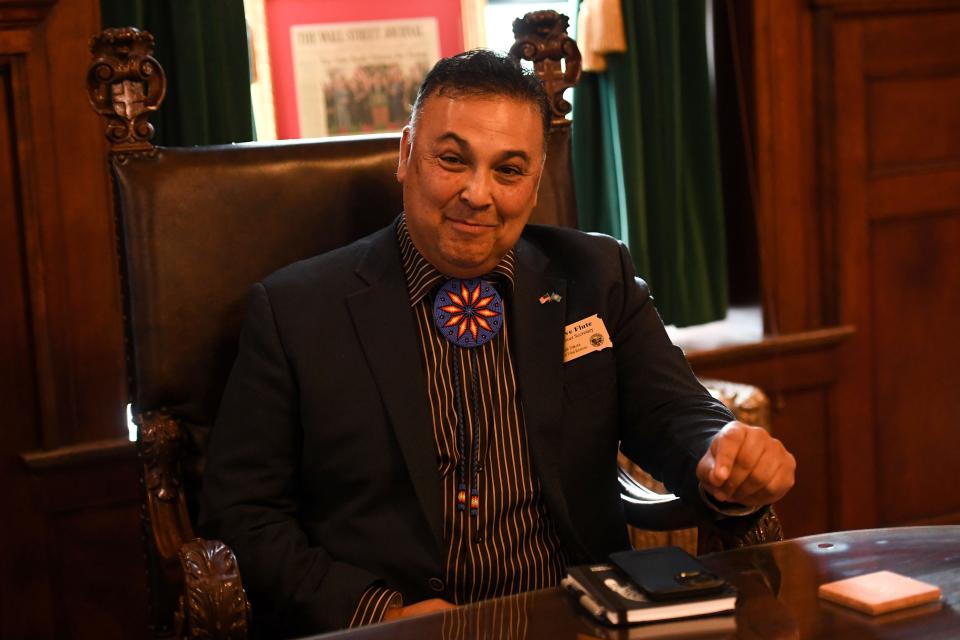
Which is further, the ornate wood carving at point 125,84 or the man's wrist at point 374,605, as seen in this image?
the ornate wood carving at point 125,84

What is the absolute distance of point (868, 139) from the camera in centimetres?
346

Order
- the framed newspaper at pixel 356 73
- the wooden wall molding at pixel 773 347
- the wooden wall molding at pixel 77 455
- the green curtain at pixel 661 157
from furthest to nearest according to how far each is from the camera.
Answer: the wooden wall molding at pixel 773 347 → the green curtain at pixel 661 157 → the framed newspaper at pixel 356 73 → the wooden wall molding at pixel 77 455

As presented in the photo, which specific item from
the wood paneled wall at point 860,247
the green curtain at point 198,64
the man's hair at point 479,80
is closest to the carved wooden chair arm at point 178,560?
the man's hair at point 479,80

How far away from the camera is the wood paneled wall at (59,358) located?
2479 mm

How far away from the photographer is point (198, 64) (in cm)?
263

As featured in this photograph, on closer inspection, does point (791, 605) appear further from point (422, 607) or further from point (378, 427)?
point (378, 427)

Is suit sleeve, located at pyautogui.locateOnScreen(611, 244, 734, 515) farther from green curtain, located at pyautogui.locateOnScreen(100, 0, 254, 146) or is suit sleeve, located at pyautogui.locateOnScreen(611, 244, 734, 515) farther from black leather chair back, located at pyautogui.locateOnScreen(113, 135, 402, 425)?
green curtain, located at pyautogui.locateOnScreen(100, 0, 254, 146)

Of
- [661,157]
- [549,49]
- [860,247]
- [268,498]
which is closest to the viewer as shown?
[268,498]

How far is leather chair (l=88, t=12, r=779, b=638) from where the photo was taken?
6.34 feet

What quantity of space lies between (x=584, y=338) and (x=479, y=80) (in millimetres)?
460

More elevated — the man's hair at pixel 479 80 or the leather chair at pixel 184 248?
the man's hair at pixel 479 80

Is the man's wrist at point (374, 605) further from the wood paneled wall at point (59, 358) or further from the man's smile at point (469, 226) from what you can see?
the wood paneled wall at point (59, 358)

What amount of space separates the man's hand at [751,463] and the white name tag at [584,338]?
1.28 feet

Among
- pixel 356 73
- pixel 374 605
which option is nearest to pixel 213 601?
pixel 374 605
